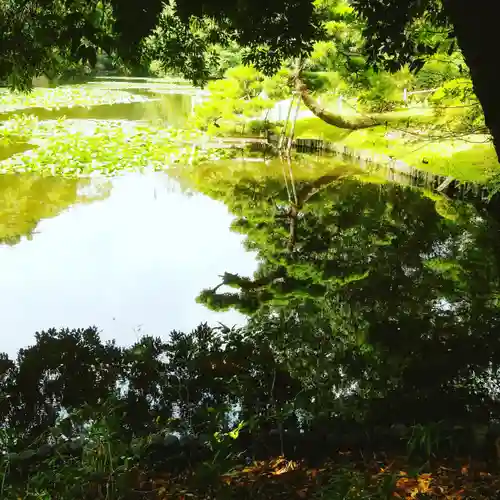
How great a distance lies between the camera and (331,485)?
2.20 m

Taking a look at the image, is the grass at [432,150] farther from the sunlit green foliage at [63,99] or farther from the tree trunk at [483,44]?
the sunlit green foliage at [63,99]

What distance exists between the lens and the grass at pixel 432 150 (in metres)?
8.37

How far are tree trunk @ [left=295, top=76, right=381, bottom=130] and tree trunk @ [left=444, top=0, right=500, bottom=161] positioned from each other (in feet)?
35.9

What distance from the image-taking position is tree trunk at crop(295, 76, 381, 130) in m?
12.4

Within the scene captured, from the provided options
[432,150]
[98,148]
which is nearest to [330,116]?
[432,150]

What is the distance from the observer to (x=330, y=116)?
1330cm

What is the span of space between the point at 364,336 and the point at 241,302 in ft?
4.62

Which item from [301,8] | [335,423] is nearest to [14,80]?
[301,8]

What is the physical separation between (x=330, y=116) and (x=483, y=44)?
12.3 m

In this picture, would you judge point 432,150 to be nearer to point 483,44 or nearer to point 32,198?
point 32,198

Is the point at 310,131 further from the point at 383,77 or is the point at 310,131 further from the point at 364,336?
the point at 364,336

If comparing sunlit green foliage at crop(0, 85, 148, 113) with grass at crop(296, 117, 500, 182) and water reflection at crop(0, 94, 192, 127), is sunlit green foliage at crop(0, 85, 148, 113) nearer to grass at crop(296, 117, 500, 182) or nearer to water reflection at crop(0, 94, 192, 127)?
water reflection at crop(0, 94, 192, 127)

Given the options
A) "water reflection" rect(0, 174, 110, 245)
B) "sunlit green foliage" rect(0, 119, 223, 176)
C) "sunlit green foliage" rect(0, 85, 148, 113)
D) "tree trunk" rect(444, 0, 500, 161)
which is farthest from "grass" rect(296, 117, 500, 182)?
"sunlit green foliage" rect(0, 85, 148, 113)

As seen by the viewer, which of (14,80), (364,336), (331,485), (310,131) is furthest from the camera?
(310,131)
